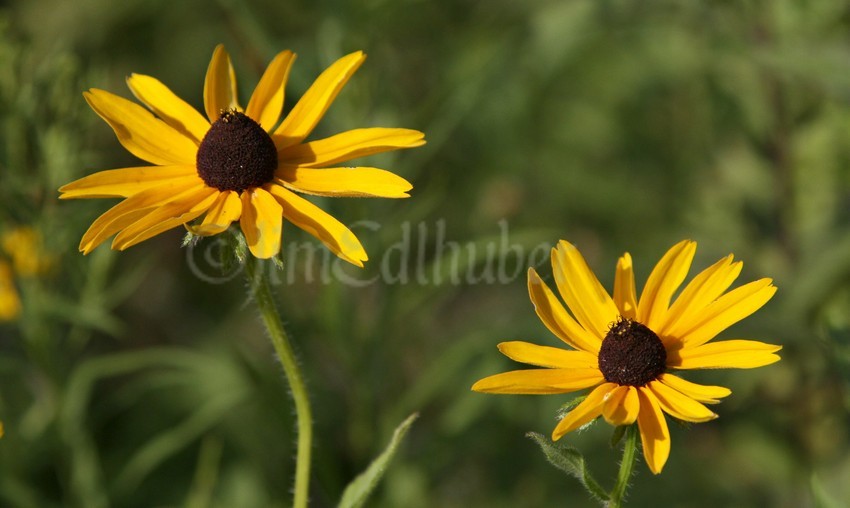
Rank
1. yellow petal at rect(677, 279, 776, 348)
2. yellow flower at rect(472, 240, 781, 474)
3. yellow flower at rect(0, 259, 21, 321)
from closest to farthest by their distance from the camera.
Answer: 1. yellow flower at rect(472, 240, 781, 474)
2. yellow petal at rect(677, 279, 776, 348)
3. yellow flower at rect(0, 259, 21, 321)

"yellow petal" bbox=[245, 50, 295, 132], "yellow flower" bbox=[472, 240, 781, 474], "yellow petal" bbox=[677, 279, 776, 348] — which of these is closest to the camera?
"yellow flower" bbox=[472, 240, 781, 474]

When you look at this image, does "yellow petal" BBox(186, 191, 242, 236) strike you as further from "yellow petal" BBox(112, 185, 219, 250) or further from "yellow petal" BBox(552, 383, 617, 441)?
"yellow petal" BBox(552, 383, 617, 441)

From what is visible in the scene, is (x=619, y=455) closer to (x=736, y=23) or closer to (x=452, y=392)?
(x=452, y=392)

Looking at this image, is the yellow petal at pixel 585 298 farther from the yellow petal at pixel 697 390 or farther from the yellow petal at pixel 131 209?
the yellow petal at pixel 131 209

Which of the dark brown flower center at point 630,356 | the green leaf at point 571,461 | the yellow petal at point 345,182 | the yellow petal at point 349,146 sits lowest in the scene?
the green leaf at point 571,461

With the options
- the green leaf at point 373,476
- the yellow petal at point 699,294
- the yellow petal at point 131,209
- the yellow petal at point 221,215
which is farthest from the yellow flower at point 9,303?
the yellow petal at point 699,294

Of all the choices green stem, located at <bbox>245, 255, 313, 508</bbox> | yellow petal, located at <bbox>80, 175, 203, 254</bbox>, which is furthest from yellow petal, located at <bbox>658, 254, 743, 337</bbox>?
yellow petal, located at <bbox>80, 175, 203, 254</bbox>

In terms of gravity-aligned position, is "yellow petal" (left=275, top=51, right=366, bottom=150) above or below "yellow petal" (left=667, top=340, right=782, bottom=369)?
above

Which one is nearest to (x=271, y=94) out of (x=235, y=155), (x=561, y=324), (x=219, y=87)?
(x=219, y=87)
